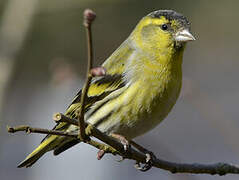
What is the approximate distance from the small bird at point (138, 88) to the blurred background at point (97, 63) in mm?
1006

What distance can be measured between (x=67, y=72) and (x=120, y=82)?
109 cm

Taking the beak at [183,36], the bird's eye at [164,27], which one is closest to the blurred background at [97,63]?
the bird's eye at [164,27]

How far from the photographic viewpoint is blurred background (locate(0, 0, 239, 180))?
691 centimetres

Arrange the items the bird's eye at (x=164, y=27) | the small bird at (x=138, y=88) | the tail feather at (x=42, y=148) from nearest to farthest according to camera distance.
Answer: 1. the small bird at (x=138, y=88)
2. the tail feather at (x=42, y=148)
3. the bird's eye at (x=164, y=27)

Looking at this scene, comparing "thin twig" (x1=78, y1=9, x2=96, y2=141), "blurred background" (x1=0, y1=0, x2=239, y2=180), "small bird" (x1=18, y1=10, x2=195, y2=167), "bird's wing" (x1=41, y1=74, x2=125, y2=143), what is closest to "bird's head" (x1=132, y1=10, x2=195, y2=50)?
"small bird" (x1=18, y1=10, x2=195, y2=167)

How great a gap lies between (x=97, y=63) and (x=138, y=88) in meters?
6.09

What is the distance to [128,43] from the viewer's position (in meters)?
4.52

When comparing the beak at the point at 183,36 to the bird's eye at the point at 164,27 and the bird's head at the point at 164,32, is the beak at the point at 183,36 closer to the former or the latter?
the bird's head at the point at 164,32

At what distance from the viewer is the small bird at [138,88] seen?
12.8ft

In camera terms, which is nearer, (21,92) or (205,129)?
(205,129)

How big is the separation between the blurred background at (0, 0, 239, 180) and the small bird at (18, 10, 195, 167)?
101cm

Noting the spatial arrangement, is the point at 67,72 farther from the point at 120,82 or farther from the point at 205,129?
the point at 205,129

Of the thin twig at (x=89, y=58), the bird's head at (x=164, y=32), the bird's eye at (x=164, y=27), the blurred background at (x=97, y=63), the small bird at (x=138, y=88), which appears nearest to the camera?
the thin twig at (x=89, y=58)

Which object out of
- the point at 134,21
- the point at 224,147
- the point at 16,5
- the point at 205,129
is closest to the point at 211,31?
the point at 134,21
